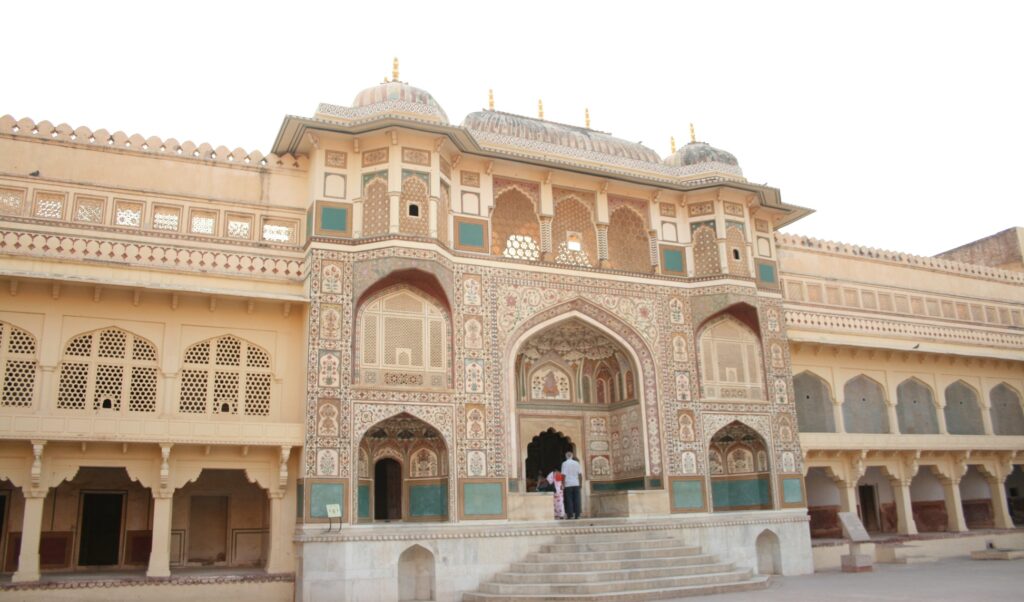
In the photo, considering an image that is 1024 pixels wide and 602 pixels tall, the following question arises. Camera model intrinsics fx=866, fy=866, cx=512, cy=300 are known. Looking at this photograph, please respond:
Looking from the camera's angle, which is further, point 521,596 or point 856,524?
point 856,524

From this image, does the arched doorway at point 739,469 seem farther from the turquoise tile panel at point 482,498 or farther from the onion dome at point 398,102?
the onion dome at point 398,102

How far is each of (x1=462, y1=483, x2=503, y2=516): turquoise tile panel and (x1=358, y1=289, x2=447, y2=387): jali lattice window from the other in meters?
1.75

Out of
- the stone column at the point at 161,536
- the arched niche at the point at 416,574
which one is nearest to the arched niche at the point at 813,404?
the arched niche at the point at 416,574

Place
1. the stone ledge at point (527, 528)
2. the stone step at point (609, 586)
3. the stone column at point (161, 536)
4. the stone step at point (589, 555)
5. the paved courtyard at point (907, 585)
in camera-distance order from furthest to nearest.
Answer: the stone step at point (589, 555), the stone ledge at point (527, 528), the stone column at point (161, 536), the stone step at point (609, 586), the paved courtyard at point (907, 585)

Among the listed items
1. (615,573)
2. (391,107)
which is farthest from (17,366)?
(615,573)

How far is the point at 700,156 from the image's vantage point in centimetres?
1775

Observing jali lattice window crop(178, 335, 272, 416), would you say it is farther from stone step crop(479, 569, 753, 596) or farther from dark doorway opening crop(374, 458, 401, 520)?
stone step crop(479, 569, 753, 596)

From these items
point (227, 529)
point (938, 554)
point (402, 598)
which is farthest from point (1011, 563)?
point (227, 529)

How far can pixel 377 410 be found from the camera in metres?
13.5

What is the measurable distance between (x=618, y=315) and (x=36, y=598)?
10231mm

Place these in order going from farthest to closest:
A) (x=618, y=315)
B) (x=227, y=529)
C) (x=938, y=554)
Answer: (x=938, y=554), (x=618, y=315), (x=227, y=529)

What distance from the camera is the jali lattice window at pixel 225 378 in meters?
13.5

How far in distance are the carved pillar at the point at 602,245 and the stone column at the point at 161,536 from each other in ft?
27.8

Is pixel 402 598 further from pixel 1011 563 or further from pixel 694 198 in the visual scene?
pixel 1011 563
